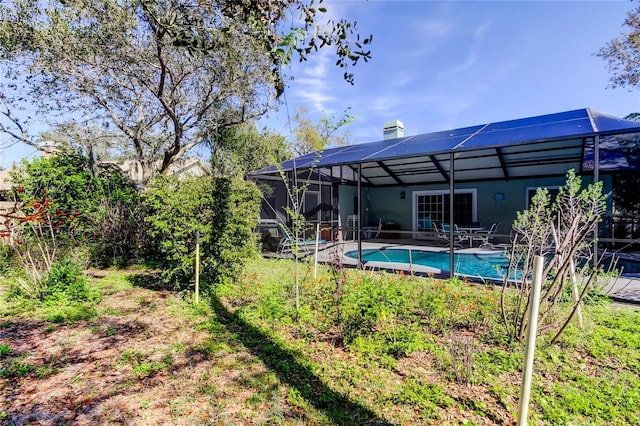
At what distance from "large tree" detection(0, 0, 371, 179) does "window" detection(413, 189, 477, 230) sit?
834 cm

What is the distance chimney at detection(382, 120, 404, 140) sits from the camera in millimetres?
14102

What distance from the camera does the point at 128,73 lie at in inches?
330

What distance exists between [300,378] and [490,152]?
10506mm

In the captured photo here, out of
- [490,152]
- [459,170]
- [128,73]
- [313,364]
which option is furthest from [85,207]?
[459,170]

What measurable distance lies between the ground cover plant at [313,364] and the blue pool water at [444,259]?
3779 millimetres

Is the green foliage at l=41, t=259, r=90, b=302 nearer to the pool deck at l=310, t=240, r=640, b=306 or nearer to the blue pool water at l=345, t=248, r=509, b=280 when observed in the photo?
the pool deck at l=310, t=240, r=640, b=306

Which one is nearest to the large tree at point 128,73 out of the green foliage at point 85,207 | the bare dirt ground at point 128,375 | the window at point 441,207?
the green foliage at point 85,207

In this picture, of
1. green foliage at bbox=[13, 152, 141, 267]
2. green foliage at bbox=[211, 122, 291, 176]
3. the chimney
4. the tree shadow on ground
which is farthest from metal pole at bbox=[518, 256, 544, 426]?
green foliage at bbox=[211, 122, 291, 176]

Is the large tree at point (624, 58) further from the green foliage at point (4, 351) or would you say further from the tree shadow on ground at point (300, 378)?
the green foliage at point (4, 351)

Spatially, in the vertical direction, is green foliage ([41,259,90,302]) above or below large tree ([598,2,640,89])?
below

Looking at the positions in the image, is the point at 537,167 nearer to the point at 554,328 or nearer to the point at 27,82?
the point at 554,328

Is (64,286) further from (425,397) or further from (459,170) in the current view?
(459,170)

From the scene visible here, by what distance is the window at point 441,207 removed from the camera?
13953 millimetres

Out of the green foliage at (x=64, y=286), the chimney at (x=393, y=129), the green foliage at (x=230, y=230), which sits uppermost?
the chimney at (x=393, y=129)
